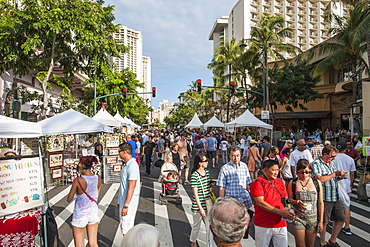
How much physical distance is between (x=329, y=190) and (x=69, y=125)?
7286 millimetres

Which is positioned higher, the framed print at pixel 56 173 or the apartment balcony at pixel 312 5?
the apartment balcony at pixel 312 5

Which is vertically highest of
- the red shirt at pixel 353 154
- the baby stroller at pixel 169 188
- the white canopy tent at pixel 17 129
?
the white canopy tent at pixel 17 129

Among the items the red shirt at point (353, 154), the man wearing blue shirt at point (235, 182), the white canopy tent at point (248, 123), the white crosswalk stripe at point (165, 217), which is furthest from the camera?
the white canopy tent at point (248, 123)

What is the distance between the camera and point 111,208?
7090 millimetres

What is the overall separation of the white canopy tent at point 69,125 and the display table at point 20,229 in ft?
14.2

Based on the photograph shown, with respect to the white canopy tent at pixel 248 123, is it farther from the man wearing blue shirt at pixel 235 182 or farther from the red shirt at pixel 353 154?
the man wearing blue shirt at pixel 235 182

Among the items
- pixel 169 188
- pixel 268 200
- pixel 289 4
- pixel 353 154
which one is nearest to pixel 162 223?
pixel 169 188

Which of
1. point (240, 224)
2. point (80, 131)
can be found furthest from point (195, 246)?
point (80, 131)

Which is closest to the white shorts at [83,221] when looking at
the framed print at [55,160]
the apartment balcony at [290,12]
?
the framed print at [55,160]

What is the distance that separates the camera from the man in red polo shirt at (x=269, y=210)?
338 centimetres

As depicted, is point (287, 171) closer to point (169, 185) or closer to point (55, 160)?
point (169, 185)

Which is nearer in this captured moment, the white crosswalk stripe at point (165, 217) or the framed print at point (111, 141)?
the white crosswalk stripe at point (165, 217)

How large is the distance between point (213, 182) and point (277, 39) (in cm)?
2266

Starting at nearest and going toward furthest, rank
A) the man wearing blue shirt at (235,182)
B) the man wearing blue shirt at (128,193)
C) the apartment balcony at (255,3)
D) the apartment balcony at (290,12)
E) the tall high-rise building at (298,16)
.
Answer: the man wearing blue shirt at (128,193), the man wearing blue shirt at (235,182), the apartment balcony at (255,3), the tall high-rise building at (298,16), the apartment balcony at (290,12)
